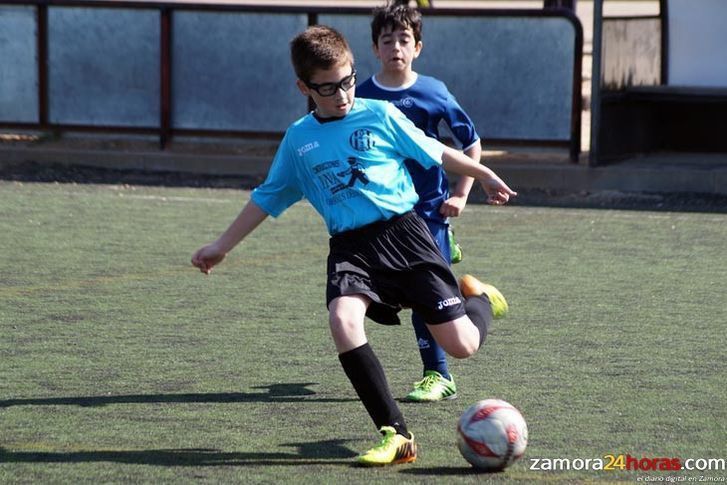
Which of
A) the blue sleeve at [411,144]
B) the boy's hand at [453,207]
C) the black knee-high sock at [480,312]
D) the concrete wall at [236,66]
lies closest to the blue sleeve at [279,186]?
the blue sleeve at [411,144]

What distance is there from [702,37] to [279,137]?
14.4 feet

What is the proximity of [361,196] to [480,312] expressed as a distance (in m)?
0.87

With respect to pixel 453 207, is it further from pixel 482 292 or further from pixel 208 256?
pixel 208 256

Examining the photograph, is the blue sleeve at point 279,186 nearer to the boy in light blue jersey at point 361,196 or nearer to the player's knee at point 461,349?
the boy in light blue jersey at point 361,196

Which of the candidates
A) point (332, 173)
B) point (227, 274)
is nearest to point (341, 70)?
point (332, 173)

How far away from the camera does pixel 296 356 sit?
6.57 m

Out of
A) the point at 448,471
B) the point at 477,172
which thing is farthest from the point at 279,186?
the point at 448,471

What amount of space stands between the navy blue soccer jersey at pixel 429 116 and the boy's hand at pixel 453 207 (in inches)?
4.5

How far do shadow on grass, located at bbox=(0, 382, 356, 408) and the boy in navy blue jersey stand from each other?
1.28 feet

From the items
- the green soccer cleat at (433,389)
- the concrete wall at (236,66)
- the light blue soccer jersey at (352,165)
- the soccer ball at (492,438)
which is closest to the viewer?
the soccer ball at (492,438)

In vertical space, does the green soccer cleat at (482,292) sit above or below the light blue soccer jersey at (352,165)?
below

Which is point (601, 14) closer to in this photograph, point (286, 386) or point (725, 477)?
point (286, 386)

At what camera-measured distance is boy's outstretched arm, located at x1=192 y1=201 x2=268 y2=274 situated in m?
5.03
